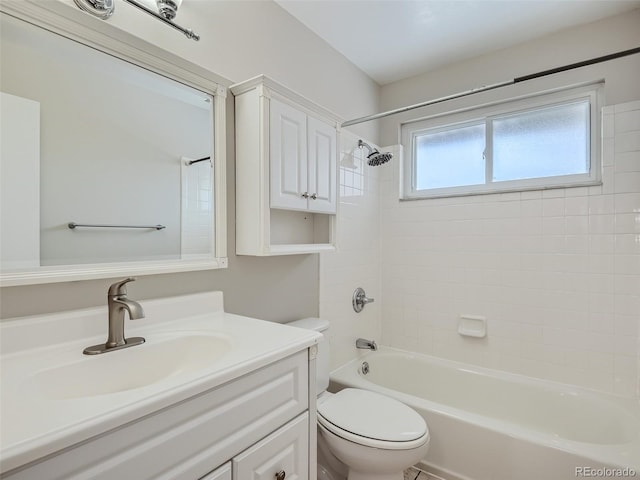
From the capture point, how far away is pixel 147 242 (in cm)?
122

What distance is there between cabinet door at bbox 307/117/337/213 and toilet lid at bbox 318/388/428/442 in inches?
38.5

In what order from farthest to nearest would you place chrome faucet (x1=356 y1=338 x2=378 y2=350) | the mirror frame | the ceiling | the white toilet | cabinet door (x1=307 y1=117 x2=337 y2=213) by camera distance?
chrome faucet (x1=356 y1=338 x2=378 y2=350), the ceiling, cabinet door (x1=307 y1=117 x2=337 y2=213), the white toilet, the mirror frame

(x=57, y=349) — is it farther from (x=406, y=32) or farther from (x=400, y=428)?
(x=406, y=32)

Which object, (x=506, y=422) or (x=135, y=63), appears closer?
(x=135, y=63)

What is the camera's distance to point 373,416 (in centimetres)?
154

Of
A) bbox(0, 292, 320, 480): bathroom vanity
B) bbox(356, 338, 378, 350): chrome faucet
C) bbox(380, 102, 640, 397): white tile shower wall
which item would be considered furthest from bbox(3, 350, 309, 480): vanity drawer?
bbox(380, 102, 640, 397): white tile shower wall

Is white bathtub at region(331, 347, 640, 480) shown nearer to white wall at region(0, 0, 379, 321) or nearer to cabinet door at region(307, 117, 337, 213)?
white wall at region(0, 0, 379, 321)

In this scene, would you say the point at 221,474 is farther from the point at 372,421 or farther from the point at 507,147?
the point at 507,147

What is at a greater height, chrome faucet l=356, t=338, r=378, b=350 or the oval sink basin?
the oval sink basin

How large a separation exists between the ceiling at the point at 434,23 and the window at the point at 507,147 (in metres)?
0.40

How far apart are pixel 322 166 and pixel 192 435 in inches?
51.4

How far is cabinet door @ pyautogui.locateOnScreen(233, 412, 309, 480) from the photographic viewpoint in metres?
0.87

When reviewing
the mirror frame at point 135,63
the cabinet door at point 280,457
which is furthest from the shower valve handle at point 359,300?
the cabinet door at point 280,457

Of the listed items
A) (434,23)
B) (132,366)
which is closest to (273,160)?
(132,366)
